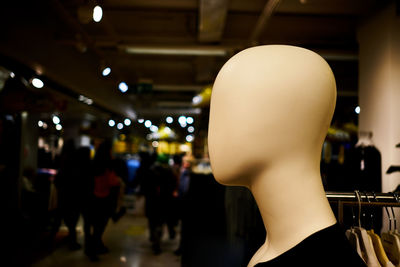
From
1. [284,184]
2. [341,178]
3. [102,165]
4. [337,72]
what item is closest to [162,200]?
[102,165]

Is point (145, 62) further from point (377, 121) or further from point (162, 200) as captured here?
point (377, 121)

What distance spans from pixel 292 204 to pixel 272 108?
29 centimetres

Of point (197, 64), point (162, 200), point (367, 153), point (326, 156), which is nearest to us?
point (367, 153)

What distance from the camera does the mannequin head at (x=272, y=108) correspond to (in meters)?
0.91

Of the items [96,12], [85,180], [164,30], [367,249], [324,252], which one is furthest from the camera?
[164,30]

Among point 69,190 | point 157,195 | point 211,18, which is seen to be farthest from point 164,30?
point 69,190

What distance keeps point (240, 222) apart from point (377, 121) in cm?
167

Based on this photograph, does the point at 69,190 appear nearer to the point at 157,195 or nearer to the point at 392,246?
the point at 157,195

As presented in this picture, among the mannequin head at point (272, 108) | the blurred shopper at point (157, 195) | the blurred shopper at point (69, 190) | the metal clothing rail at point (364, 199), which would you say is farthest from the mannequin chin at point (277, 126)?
the blurred shopper at point (69, 190)

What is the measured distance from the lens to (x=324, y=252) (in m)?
0.87

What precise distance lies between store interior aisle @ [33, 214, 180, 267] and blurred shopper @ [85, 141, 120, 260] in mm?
182

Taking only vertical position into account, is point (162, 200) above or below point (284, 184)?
below

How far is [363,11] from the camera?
338cm

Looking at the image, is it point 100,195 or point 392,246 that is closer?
point 392,246
